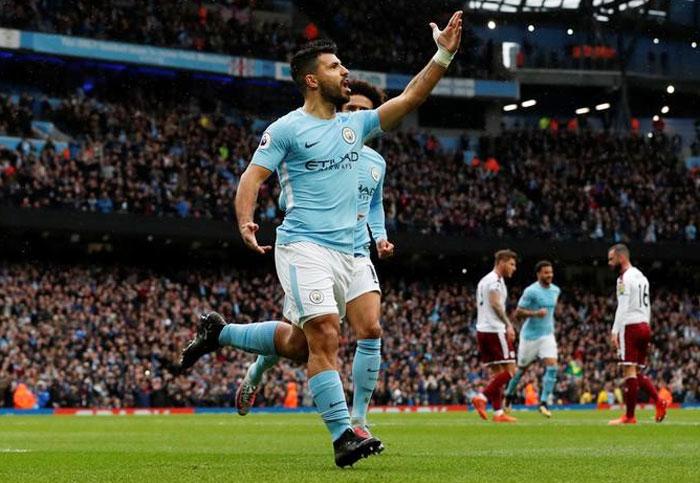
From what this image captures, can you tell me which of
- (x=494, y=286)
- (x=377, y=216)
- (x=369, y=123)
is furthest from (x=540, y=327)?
(x=369, y=123)

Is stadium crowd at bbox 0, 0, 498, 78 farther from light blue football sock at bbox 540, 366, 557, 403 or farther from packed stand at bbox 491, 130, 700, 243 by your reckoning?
light blue football sock at bbox 540, 366, 557, 403

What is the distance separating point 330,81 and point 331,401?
2.07 metres

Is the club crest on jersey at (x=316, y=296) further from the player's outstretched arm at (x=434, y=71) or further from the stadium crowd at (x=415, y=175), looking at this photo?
the stadium crowd at (x=415, y=175)

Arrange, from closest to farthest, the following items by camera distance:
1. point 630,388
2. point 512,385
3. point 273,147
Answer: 1. point 273,147
2. point 630,388
3. point 512,385

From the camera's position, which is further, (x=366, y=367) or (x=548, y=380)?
(x=548, y=380)

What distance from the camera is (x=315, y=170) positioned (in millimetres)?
8211

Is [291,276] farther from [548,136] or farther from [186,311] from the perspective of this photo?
[548,136]

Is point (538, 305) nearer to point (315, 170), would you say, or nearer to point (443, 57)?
point (315, 170)

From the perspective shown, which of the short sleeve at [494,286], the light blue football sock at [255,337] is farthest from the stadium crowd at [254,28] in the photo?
the light blue football sock at [255,337]

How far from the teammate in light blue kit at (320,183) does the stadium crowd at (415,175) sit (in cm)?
2963

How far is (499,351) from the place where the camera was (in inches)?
766

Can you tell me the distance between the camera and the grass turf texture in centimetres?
711

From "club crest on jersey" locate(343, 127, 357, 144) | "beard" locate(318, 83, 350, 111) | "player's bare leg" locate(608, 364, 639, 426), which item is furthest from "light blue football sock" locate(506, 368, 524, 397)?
"beard" locate(318, 83, 350, 111)

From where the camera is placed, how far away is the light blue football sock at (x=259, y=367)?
10.3m
